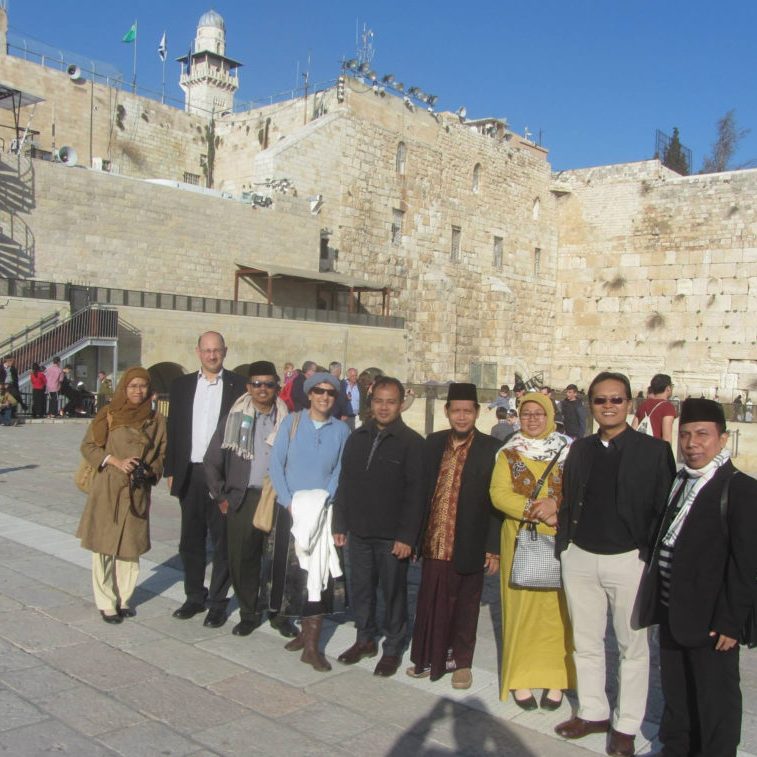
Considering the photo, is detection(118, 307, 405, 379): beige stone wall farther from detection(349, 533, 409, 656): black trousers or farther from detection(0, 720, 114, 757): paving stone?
detection(0, 720, 114, 757): paving stone

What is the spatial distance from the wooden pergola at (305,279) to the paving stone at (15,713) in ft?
61.9

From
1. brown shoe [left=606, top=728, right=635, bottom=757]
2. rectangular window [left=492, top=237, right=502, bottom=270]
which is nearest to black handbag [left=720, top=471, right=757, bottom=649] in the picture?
brown shoe [left=606, top=728, right=635, bottom=757]

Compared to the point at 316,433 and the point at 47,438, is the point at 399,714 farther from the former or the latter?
the point at 47,438

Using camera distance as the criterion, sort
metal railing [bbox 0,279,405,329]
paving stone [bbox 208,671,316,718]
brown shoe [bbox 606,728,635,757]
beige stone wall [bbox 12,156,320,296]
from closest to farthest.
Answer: brown shoe [bbox 606,728,635,757], paving stone [bbox 208,671,316,718], metal railing [bbox 0,279,405,329], beige stone wall [bbox 12,156,320,296]

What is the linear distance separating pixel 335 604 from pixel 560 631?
115 centimetres

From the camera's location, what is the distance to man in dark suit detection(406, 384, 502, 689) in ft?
12.9

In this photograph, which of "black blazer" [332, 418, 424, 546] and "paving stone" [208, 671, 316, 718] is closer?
"paving stone" [208, 671, 316, 718]

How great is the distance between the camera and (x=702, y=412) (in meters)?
3.05

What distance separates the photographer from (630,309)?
1206 inches

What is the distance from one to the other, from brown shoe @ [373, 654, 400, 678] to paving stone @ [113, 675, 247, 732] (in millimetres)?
740

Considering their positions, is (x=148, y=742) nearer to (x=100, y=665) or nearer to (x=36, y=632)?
(x=100, y=665)

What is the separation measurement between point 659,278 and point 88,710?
29375 mm

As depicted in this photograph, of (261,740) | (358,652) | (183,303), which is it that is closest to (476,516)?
(358,652)

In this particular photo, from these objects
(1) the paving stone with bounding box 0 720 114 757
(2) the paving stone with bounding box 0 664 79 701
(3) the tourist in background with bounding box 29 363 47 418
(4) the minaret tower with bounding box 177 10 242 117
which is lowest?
(2) the paving stone with bounding box 0 664 79 701
